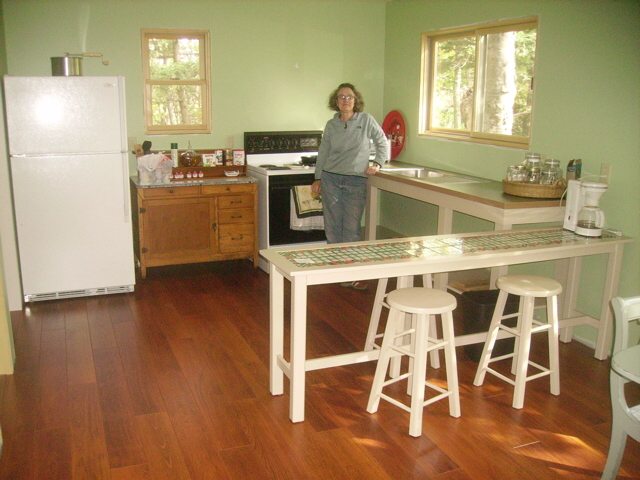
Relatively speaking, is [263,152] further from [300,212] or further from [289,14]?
[289,14]

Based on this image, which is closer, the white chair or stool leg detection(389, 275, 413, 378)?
the white chair

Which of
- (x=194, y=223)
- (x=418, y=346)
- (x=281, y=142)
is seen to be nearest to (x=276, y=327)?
(x=418, y=346)

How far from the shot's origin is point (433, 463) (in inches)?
101

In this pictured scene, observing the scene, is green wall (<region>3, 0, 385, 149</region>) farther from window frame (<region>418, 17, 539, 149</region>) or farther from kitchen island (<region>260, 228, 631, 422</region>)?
kitchen island (<region>260, 228, 631, 422</region>)

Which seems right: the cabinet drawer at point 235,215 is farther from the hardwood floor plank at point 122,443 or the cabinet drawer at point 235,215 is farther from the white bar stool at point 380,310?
the hardwood floor plank at point 122,443

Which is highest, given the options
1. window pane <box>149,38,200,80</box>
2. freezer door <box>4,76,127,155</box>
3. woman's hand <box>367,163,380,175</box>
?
window pane <box>149,38,200,80</box>

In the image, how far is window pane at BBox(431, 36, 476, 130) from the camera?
4.96 m

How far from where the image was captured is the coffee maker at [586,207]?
3406mm

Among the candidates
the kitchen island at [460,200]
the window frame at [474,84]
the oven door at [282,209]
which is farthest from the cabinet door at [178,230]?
the window frame at [474,84]

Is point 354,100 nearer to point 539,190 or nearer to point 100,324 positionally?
point 539,190

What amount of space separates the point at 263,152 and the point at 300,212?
78 cm

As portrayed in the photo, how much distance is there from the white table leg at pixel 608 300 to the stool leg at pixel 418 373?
141 centimetres

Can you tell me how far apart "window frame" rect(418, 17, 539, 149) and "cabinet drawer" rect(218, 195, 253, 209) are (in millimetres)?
1599

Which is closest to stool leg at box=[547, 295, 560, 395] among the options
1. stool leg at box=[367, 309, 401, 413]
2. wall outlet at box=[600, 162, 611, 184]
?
stool leg at box=[367, 309, 401, 413]
